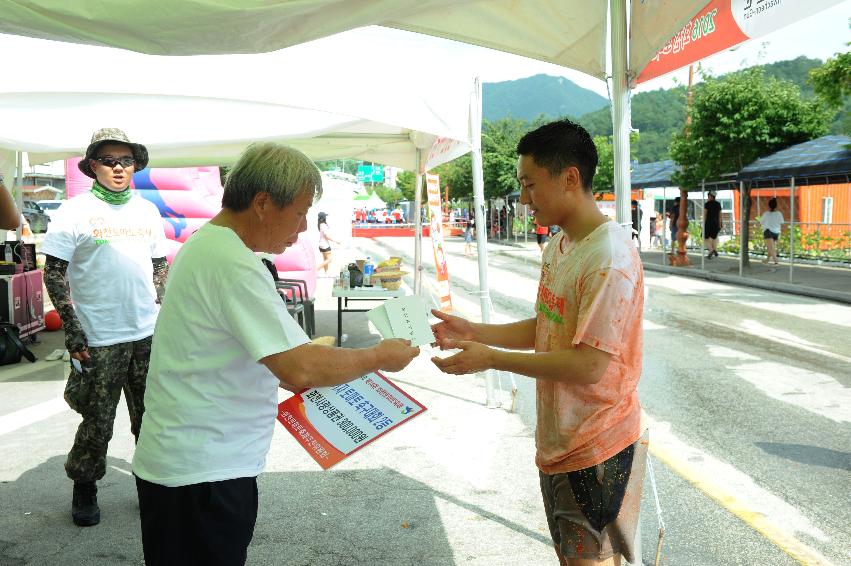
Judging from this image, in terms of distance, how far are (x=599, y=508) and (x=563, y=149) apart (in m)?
1.11

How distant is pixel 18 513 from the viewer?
171 inches

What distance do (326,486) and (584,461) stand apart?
287 centimetres

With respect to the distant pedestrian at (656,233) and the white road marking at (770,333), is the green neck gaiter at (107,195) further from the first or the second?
the distant pedestrian at (656,233)

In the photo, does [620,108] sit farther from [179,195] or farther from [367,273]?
[179,195]

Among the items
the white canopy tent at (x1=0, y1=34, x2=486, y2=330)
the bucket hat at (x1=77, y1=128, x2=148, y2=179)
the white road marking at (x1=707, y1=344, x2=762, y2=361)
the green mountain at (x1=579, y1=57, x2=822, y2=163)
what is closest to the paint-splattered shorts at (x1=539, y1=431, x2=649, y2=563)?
the bucket hat at (x1=77, y1=128, x2=148, y2=179)

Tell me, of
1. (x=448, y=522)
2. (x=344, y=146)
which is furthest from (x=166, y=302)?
(x=344, y=146)

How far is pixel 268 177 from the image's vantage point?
81.7 inches

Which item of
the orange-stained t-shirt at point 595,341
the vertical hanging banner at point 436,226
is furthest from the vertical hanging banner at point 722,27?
the vertical hanging banner at point 436,226

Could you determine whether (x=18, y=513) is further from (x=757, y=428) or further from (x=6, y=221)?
(x=757, y=428)

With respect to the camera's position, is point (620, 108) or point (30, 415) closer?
point (620, 108)

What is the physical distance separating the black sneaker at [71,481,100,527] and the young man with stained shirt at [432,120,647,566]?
279 centimetres

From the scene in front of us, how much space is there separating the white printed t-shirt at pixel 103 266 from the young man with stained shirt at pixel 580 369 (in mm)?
2367

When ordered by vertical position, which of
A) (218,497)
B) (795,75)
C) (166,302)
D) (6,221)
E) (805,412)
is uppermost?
(795,75)

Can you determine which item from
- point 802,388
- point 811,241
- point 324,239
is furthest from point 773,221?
point 802,388
